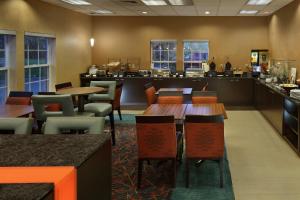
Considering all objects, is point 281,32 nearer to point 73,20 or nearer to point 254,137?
point 254,137

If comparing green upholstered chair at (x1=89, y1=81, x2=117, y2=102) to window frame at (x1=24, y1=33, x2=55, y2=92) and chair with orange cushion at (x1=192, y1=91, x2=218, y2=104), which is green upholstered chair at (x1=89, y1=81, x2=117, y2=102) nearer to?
window frame at (x1=24, y1=33, x2=55, y2=92)

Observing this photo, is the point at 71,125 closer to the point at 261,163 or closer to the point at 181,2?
the point at 261,163

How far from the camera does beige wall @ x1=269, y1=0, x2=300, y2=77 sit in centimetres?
821

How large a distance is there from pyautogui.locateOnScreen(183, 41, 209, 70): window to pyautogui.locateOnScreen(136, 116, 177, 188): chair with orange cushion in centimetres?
790

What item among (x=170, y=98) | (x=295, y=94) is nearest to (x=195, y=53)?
(x=170, y=98)

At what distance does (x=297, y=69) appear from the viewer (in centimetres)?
812

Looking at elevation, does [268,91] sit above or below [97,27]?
below

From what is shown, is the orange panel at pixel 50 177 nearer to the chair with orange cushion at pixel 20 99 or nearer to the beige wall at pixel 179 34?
the chair with orange cushion at pixel 20 99

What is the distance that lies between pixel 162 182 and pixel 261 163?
1655 mm

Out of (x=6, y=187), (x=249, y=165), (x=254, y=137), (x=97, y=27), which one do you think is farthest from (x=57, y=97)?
(x=97, y=27)

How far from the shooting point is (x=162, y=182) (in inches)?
182

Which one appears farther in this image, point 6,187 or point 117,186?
point 117,186

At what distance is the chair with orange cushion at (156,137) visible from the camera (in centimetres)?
427

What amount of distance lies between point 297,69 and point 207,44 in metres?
4.07
